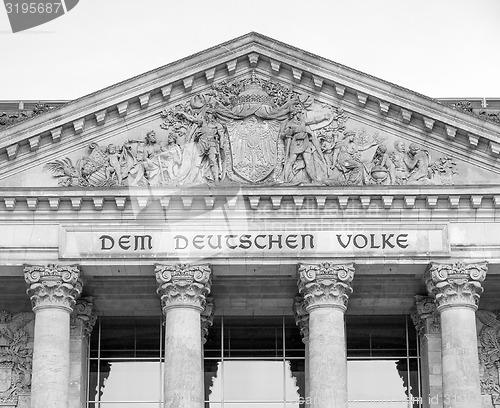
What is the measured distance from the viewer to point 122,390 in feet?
140

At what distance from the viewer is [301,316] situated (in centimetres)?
4138

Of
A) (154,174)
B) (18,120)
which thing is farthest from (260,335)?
(18,120)

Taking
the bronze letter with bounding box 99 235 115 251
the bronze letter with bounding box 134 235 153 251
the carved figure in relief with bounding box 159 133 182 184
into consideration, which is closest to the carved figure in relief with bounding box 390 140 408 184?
the carved figure in relief with bounding box 159 133 182 184

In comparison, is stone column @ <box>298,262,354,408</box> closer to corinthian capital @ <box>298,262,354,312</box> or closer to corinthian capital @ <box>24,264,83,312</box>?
corinthian capital @ <box>298,262,354,312</box>

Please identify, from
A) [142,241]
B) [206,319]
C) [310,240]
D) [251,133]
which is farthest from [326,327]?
[251,133]

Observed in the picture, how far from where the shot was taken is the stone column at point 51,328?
3850 centimetres

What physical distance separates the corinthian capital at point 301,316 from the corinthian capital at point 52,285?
250 inches

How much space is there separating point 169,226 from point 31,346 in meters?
5.50

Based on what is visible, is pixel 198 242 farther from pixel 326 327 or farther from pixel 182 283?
pixel 326 327

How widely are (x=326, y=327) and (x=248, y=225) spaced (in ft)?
11.7

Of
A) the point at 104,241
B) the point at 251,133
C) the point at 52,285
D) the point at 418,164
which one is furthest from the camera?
the point at 251,133

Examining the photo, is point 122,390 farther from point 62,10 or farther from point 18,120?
point 62,10

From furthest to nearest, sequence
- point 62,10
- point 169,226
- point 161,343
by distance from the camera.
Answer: point 62,10
point 161,343
point 169,226

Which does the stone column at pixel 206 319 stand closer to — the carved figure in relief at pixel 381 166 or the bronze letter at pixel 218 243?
the bronze letter at pixel 218 243
